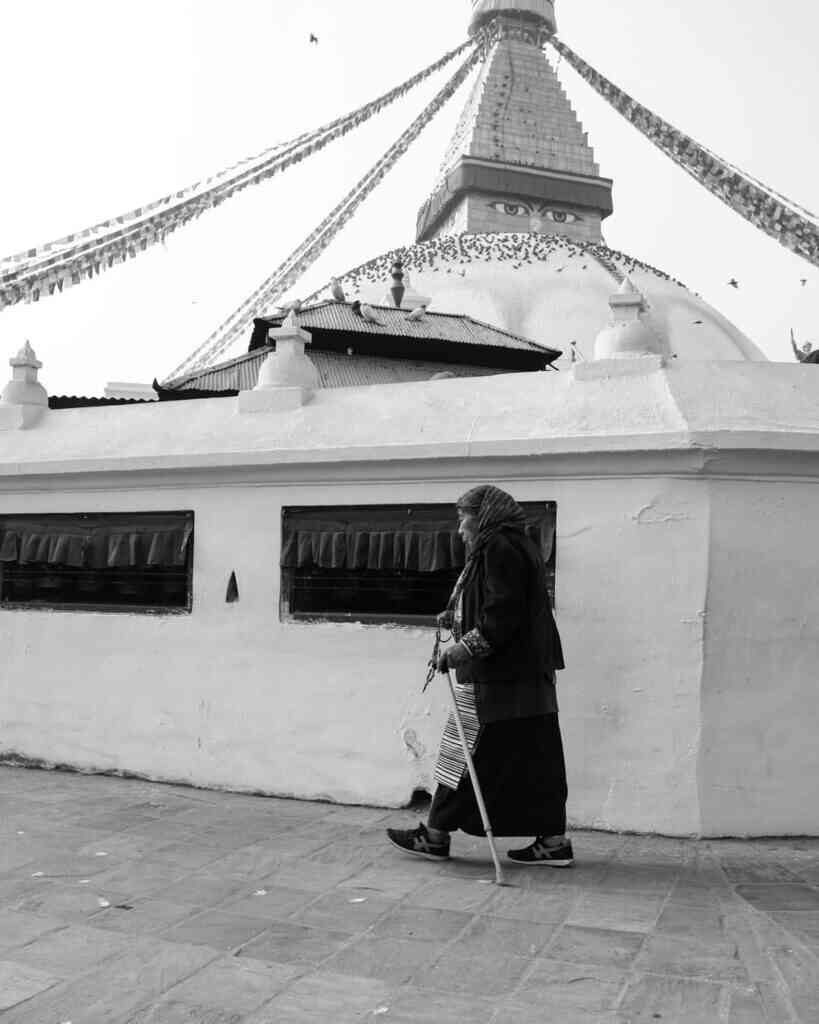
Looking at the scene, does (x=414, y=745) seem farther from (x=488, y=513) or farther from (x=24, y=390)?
(x=24, y=390)

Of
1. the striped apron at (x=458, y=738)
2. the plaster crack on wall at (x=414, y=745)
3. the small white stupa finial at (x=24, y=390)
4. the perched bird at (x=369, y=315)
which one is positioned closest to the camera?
the striped apron at (x=458, y=738)

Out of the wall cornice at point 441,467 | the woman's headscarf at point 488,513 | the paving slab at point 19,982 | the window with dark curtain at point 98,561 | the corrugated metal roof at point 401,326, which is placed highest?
the corrugated metal roof at point 401,326

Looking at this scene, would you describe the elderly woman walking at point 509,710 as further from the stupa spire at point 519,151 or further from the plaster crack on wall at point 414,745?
the stupa spire at point 519,151

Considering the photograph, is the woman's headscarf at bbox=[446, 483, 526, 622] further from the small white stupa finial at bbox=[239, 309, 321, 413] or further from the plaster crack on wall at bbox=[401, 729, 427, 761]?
the small white stupa finial at bbox=[239, 309, 321, 413]

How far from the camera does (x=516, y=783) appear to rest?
412 centimetres

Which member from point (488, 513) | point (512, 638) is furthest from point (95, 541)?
point (512, 638)

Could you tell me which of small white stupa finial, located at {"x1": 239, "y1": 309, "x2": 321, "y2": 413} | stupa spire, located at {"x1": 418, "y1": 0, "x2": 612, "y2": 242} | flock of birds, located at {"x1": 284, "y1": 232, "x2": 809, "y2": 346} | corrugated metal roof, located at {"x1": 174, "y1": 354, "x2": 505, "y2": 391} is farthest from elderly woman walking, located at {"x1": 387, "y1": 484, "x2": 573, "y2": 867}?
stupa spire, located at {"x1": 418, "y1": 0, "x2": 612, "y2": 242}

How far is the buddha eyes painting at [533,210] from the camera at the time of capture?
3212cm

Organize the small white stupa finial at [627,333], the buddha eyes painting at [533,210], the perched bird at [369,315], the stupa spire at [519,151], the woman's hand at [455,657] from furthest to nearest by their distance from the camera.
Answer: the buddha eyes painting at [533,210] < the stupa spire at [519,151] < the perched bird at [369,315] < the small white stupa finial at [627,333] < the woman's hand at [455,657]

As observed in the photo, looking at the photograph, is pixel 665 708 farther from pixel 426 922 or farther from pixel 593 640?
pixel 426 922

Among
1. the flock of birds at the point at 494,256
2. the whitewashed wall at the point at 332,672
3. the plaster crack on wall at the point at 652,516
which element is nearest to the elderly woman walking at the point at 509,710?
the whitewashed wall at the point at 332,672

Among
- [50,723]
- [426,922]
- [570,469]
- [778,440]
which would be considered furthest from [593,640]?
[50,723]

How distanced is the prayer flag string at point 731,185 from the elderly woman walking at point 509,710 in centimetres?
1092

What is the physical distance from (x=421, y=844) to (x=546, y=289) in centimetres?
2322
